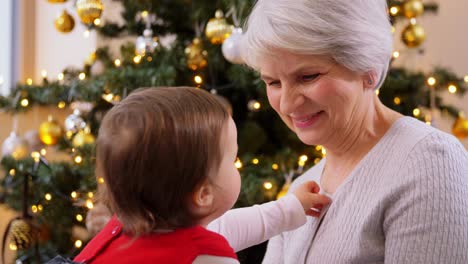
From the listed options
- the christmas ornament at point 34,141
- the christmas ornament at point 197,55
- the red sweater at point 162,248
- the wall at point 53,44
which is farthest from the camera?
the wall at point 53,44

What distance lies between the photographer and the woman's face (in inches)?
52.3

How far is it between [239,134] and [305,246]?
114cm

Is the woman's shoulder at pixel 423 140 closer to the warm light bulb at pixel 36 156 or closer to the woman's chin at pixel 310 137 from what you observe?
the woman's chin at pixel 310 137

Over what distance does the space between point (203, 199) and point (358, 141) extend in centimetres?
43

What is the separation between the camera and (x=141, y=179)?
1.09m

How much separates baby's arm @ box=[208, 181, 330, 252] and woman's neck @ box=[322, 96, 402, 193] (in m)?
0.08

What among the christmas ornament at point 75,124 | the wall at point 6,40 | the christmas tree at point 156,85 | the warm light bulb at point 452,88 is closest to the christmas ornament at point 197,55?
the christmas tree at point 156,85

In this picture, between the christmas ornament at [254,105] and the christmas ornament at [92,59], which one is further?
the christmas ornament at [92,59]

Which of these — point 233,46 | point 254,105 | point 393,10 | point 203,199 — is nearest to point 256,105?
point 254,105

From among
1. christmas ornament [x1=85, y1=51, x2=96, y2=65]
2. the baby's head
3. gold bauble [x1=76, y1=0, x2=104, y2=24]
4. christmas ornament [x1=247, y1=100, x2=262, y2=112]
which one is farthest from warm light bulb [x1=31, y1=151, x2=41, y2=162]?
the baby's head

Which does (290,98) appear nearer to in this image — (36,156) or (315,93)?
(315,93)

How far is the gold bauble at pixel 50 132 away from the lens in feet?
8.87

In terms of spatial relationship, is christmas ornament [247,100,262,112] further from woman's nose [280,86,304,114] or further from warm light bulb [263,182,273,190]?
woman's nose [280,86,304,114]

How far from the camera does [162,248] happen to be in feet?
3.57
